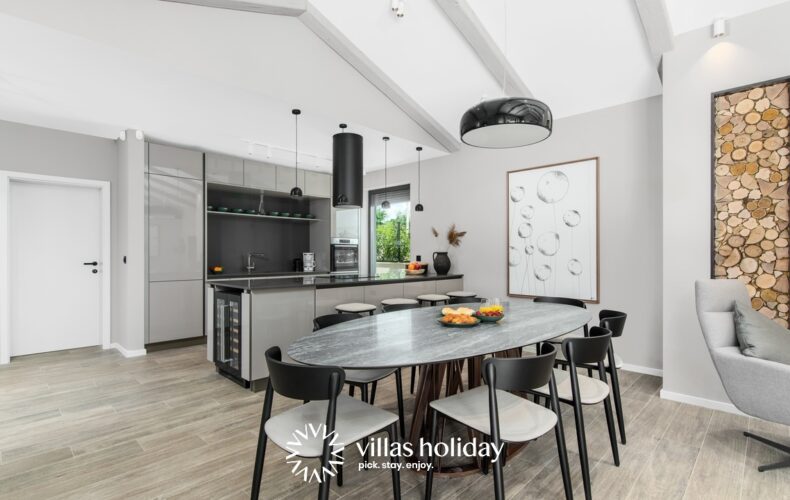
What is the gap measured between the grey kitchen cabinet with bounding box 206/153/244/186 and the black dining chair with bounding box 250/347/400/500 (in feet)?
14.0

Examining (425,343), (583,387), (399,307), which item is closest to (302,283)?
(399,307)

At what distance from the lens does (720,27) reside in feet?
9.45

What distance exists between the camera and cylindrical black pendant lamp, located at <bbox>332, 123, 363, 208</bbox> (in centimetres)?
435

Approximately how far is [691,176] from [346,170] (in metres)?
3.22

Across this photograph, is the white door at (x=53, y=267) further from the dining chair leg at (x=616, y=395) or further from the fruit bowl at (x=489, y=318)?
A: the dining chair leg at (x=616, y=395)

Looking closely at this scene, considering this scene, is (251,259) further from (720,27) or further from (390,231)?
(720,27)

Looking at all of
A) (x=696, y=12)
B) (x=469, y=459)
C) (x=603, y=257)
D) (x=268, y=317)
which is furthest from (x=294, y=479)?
(x=696, y=12)

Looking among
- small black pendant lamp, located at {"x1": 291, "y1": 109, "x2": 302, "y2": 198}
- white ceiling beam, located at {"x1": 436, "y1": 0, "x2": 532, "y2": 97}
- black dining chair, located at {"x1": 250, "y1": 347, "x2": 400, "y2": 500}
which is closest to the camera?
black dining chair, located at {"x1": 250, "y1": 347, "x2": 400, "y2": 500}

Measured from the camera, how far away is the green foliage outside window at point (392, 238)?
6461 mm

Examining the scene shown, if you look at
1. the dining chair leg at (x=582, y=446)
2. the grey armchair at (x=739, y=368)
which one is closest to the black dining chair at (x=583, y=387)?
the dining chair leg at (x=582, y=446)

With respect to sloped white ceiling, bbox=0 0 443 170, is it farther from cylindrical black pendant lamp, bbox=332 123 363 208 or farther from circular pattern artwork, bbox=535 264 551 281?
circular pattern artwork, bbox=535 264 551 281

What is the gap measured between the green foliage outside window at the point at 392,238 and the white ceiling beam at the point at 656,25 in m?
3.94

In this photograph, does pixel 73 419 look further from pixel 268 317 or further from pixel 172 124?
pixel 172 124

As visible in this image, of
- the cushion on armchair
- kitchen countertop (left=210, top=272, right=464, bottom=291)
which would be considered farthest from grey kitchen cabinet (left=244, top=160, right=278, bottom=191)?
the cushion on armchair
